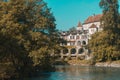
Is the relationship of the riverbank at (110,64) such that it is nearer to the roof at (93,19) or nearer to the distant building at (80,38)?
the distant building at (80,38)

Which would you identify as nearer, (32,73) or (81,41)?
(32,73)

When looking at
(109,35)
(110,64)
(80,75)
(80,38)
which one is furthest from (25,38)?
(80,38)

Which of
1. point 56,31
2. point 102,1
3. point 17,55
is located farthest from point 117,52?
point 17,55

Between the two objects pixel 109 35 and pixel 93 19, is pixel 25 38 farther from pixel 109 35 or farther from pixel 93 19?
pixel 93 19

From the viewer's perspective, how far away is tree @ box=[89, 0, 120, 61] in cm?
9881

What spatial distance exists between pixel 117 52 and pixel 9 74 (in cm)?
5432

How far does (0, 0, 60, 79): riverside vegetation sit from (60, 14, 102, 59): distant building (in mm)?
65087

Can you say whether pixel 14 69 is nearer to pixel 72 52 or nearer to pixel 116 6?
pixel 116 6

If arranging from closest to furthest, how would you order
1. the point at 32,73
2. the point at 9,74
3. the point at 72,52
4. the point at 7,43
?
1. the point at 7,43
2. the point at 9,74
3. the point at 32,73
4. the point at 72,52

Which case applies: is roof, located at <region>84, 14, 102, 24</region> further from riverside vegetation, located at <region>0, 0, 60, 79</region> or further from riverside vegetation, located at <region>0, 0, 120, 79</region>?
riverside vegetation, located at <region>0, 0, 60, 79</region>

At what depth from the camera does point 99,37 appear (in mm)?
102500

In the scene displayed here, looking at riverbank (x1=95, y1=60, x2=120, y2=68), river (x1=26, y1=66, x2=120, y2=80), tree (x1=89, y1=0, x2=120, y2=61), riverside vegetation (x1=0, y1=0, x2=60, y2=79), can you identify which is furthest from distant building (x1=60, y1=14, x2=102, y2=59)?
riverside vegetation (x1=0, y1=0, x2=60, y2=79)

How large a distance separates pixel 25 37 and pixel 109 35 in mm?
45961

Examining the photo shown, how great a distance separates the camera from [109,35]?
99875 millimetres
